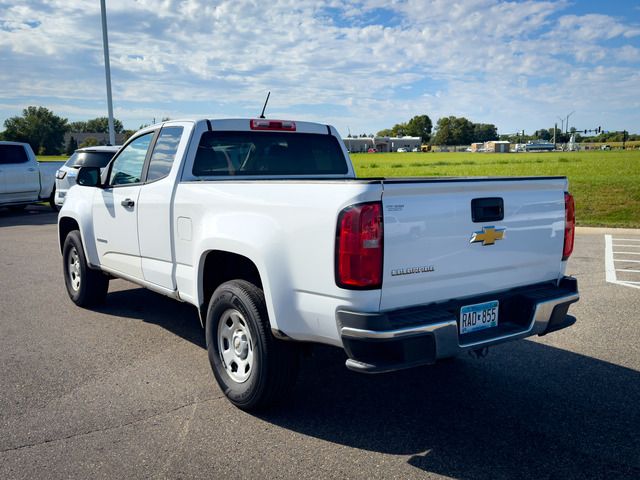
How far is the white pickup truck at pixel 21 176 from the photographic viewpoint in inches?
658

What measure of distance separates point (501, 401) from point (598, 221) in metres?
12.6

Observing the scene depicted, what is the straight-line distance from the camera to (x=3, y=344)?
17.9ft

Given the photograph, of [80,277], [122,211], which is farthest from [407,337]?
[80,277]

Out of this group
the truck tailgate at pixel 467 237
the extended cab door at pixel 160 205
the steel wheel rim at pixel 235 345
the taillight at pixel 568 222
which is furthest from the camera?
the extended cab door at pixel 160 205

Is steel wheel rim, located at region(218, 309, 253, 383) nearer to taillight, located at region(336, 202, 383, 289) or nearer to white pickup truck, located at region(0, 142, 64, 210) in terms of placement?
taillight, located at region(336, 202, 383, 289)

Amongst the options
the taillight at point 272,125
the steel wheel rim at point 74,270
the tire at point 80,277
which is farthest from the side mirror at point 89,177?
the taillight at point 272,125

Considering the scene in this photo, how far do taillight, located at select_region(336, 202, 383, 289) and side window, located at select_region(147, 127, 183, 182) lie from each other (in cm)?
225

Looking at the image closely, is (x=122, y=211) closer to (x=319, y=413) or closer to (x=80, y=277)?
(x=80, y=277)

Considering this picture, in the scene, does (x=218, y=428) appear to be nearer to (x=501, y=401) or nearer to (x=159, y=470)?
(x=159, y=470)

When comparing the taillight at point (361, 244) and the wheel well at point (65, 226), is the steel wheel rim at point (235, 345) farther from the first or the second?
the wheel well at point (65, 226)

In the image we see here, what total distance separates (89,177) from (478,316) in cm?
394

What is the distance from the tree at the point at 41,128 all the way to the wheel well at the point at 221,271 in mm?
102091

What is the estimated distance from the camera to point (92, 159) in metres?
14.3

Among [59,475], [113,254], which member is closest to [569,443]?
[59,475]
